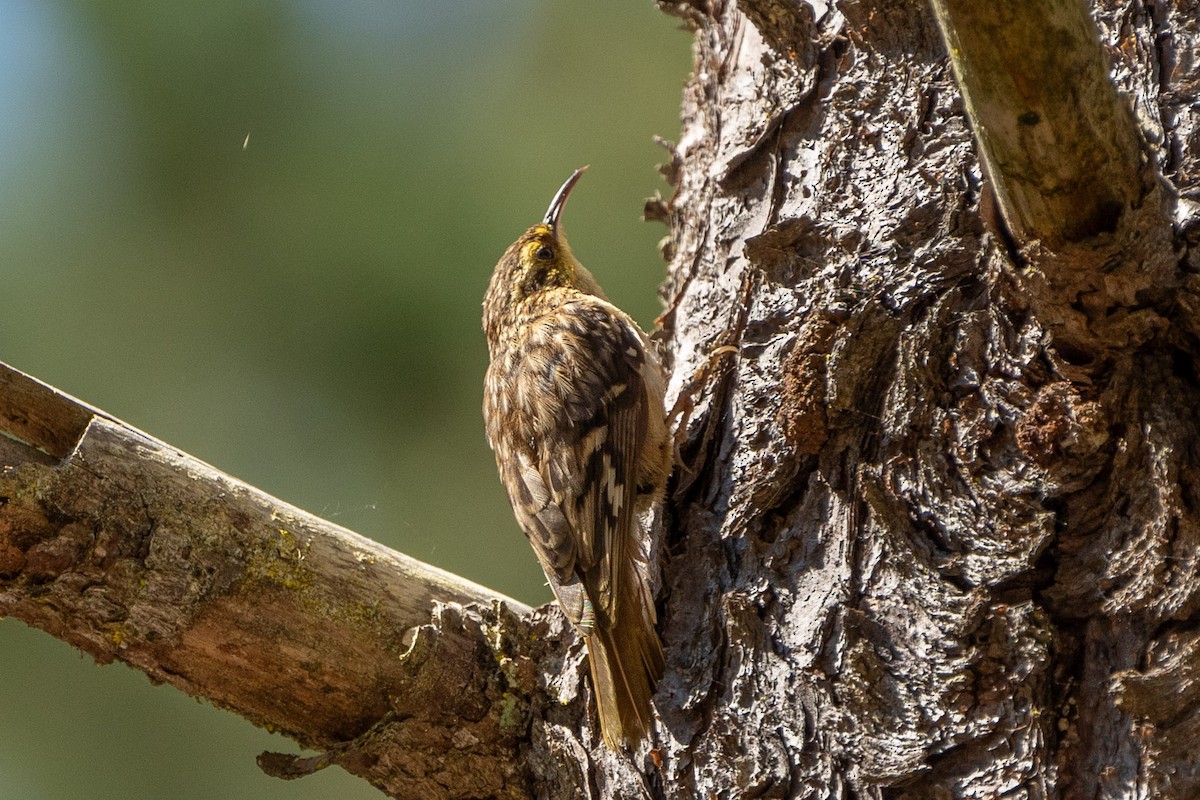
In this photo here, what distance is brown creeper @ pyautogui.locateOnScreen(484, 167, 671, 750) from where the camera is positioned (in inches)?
75.1

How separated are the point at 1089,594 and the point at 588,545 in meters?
1.00

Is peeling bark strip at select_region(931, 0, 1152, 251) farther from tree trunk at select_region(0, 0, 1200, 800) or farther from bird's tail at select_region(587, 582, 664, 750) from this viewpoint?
bird's tail at select_region(587, 582, 664, 750)

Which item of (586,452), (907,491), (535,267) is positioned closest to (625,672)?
(907,491)

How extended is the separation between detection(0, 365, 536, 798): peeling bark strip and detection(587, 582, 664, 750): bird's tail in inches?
7.0

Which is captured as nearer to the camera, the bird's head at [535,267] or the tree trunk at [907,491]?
the tree trunk at [907,491]

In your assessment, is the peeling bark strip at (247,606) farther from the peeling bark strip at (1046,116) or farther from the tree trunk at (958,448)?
the peeling bark strip at (1046,116)

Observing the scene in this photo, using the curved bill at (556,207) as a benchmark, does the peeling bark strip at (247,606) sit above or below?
below

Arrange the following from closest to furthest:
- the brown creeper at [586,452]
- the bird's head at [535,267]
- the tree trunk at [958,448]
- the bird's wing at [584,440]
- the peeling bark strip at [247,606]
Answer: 1. the tree trunk at [958,448]
2. the peeling bark strip at [247,606]
3. the brown creeper at [586,452]
4. the bird's wing at [584,440]
5. the bird's head at [535,267]

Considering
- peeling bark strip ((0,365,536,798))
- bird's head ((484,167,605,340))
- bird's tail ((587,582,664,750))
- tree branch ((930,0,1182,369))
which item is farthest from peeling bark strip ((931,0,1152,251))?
bird's head ((484,167,605,340))

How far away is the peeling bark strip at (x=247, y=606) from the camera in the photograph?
1.76 m

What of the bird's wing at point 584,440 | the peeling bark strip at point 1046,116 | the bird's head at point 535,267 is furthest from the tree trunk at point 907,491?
the bird's head at point 535,267

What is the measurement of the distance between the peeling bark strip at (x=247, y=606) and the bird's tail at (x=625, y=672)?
177 mm

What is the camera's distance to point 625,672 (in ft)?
6.01

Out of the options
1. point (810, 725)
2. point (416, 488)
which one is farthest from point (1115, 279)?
point (416, 488)
